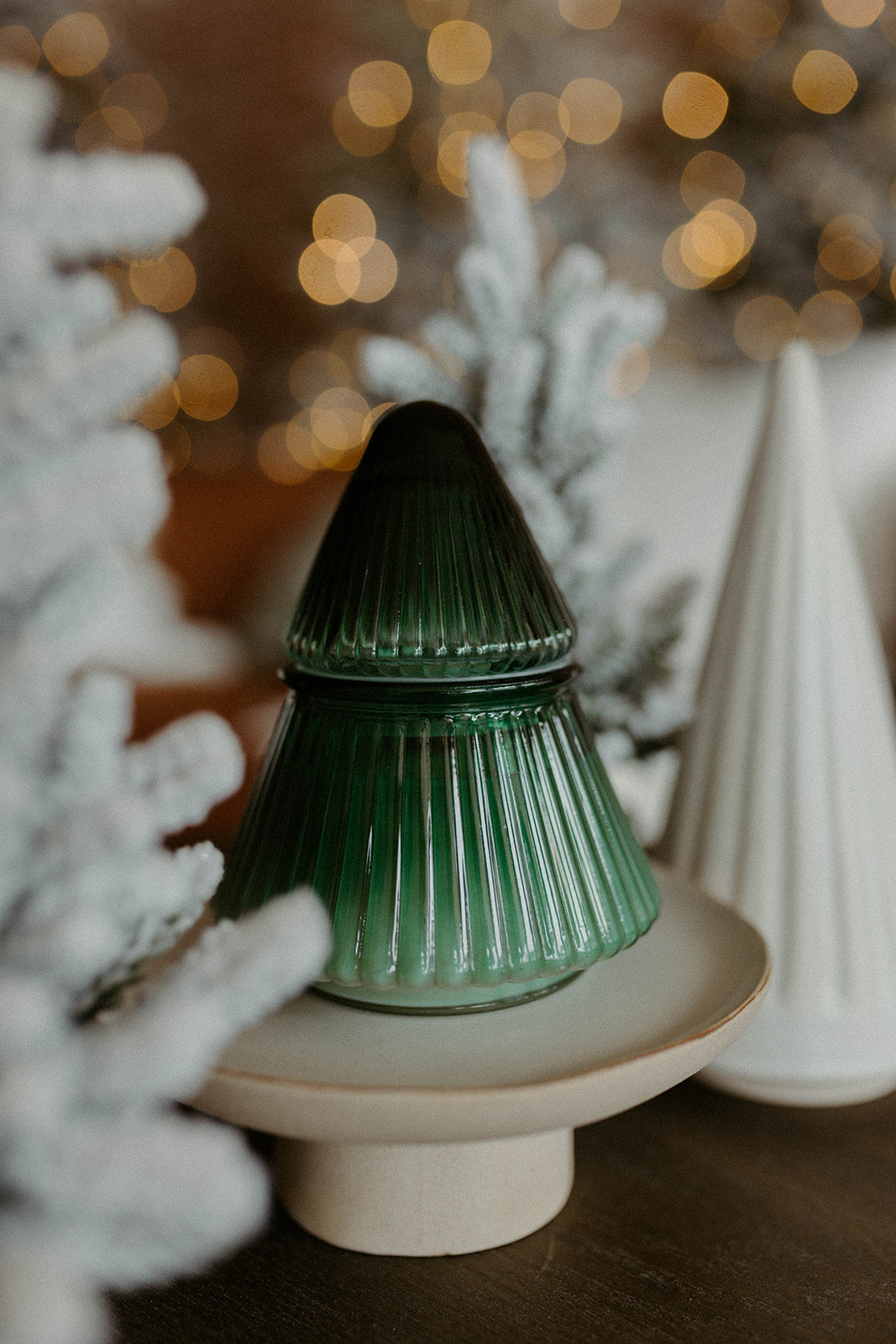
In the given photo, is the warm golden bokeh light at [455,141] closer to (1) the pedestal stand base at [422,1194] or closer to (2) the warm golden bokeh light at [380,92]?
(2) the warm golden bokeh light at [380,92]

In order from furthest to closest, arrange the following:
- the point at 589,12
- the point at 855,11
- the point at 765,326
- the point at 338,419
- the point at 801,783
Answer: the point at 338,419
the point at 589,12
the point at 765,326
the point at 855,11
the point at 801,783

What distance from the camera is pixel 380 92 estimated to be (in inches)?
Answer: 61.4

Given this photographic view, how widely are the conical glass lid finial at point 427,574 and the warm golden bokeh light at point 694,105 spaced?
3.74 feet

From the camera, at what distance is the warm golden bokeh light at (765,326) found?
1209 millimetres

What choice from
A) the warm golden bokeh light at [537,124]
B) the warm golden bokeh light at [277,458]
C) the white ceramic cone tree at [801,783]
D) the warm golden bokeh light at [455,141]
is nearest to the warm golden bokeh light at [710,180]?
the warm golden bokeh light at [537,124]

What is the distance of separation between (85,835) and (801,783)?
1.06 ft

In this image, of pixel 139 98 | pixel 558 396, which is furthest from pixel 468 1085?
pixel 139 98

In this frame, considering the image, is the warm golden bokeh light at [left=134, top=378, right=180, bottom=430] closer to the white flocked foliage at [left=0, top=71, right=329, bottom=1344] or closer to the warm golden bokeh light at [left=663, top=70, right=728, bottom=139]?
the warm golden bokeh light at [left=663, top=70, right=728, bottom=139]

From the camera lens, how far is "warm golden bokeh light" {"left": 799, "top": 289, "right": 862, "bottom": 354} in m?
1.15

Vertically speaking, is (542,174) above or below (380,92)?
below

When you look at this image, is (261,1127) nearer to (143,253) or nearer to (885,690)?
(143,253)

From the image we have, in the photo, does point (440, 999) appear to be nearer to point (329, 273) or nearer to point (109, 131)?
point (329, 273)

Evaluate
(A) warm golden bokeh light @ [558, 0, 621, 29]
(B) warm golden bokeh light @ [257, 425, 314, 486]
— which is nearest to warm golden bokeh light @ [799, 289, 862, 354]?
(A) warm golden bokeh light @ [558, 0, 621, 29]

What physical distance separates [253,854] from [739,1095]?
238 mm
